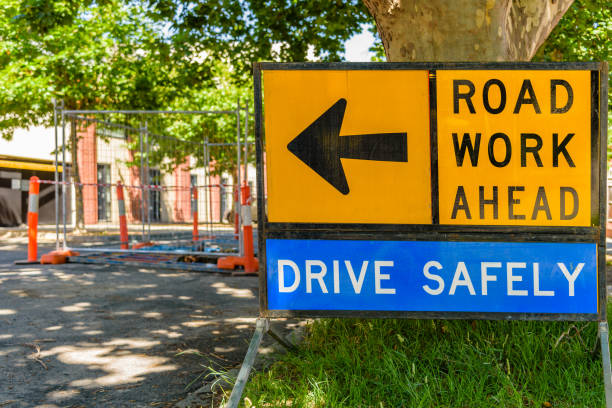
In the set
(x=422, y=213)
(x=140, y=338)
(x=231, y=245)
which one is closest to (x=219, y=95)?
(x=231, y=245)

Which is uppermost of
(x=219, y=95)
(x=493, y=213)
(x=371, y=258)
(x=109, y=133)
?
(x=219, y=95)

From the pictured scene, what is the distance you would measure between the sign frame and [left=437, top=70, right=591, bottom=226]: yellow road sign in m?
0.03

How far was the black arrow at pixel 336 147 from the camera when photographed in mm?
2961

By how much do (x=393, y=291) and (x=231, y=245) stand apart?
11264 millimetres

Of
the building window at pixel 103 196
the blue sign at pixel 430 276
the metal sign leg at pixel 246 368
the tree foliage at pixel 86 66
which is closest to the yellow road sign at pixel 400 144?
the blue sign at pixel 430 276

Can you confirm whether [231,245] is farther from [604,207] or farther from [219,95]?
[219,95]

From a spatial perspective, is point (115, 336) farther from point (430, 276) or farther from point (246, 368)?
point (430, 276)

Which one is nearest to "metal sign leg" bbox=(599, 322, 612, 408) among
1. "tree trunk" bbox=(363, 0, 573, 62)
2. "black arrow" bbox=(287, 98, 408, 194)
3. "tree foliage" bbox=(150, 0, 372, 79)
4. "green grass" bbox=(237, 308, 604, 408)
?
"green grass" bbox=(237, 308, 604, 408)

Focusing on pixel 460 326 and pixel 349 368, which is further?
pixel 460 326

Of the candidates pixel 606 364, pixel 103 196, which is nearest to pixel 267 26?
pixel 103 196

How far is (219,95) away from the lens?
1029 inches

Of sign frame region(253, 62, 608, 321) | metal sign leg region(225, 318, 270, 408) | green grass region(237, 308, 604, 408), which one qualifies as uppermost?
sign frame region(253, 62, 608, 321)

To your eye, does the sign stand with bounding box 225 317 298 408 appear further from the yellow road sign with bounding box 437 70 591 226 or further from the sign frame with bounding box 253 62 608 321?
the yellow road sign with bounding box 437 70 591 226

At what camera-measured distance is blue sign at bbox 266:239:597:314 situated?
9.35ft
